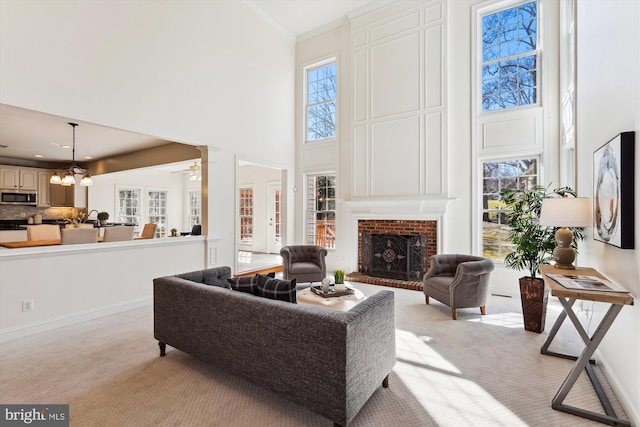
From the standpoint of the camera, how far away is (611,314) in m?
1.86

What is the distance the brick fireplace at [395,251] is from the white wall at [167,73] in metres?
2.35

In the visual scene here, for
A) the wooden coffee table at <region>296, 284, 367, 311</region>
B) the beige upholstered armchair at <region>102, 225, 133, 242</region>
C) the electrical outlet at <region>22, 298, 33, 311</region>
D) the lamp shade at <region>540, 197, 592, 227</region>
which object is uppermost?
the lamp shade at <region>540, 197, 592, 227</region>

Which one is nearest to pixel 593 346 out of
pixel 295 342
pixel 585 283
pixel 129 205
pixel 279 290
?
pixel 585 283

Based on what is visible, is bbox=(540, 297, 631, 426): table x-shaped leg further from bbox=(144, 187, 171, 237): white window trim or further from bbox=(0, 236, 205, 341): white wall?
bbox=(144, 187, 171, 237): white window trim

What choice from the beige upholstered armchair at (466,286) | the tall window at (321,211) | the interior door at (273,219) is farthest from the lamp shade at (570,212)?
the interior door at (273,219)

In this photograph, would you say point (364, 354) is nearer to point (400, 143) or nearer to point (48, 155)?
point (400, 143)

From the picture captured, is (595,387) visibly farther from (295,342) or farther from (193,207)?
(193,207)

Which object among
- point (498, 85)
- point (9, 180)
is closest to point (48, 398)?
point (498, 85)

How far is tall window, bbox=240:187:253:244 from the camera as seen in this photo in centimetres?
873

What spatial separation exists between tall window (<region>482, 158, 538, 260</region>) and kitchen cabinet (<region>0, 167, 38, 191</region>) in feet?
34.1

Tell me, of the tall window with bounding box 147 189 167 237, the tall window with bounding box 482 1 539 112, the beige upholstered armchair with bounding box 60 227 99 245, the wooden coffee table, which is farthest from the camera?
the tall window with bounding box 147 189 167 237

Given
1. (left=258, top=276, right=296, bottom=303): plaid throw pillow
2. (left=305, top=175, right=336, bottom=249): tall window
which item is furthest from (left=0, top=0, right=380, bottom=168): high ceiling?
(left=258, top=276, right=296, bottom=303): plaid throw pillow

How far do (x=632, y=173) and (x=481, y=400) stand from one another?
174 cm

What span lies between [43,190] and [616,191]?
431 inches
